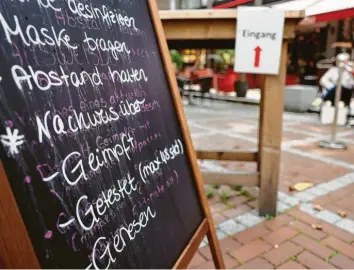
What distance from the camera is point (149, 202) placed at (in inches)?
51.4

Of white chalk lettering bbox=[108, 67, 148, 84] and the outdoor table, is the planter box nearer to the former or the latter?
the outdoor table

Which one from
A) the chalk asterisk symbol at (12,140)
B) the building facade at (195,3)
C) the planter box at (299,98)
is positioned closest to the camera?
the chalk asterisk symbol at (12,140)

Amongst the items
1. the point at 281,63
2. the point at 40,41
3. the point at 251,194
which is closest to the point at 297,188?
the point at 251,194

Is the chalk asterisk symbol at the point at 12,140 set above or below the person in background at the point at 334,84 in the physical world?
above

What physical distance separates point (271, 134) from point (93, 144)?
1688 millimetres

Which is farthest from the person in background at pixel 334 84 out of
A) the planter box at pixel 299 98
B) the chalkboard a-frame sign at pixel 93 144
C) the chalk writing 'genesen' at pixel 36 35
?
the chalk writing 'genesen' at pixel 36 35

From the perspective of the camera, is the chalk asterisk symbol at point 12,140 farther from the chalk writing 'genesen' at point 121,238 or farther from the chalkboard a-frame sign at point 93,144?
the chalk writing 'genesen' at point 121,238

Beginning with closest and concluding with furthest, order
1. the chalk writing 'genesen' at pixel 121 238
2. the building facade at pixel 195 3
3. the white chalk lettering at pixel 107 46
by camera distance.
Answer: the chalk writing 'genesen' at pixel 121 238 < the white chalk lettering at pixel 107 46 < the building facade at pixel 195 3

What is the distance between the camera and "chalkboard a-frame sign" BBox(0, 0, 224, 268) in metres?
0.86

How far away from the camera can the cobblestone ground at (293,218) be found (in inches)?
83.5

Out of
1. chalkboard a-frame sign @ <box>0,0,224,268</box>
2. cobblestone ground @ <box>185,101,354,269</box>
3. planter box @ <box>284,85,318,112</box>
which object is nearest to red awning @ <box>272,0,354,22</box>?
cobblestone ground @ <box>185,101,354,269</box>

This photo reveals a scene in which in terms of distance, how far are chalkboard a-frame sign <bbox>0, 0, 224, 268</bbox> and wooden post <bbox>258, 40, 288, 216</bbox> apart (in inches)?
41.4

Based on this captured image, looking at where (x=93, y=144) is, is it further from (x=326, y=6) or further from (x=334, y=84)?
(x=334, y=84)

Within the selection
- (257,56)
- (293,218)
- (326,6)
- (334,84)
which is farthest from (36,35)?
(334,84)
